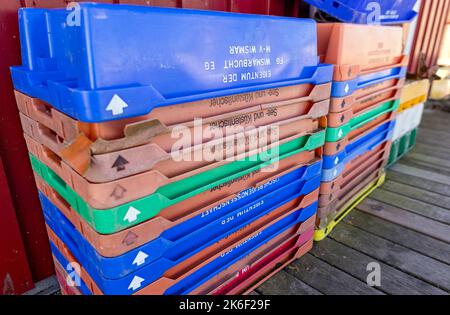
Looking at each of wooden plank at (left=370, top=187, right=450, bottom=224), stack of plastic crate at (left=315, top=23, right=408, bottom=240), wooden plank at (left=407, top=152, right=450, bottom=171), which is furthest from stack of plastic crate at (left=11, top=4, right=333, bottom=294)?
wooden plank at (left=407, top=152, right=450, bottom=171)

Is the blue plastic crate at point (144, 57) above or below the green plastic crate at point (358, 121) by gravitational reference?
above

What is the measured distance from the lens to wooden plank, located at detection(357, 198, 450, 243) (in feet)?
7.54

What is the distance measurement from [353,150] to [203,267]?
1402 mm

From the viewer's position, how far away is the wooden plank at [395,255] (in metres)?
1.90

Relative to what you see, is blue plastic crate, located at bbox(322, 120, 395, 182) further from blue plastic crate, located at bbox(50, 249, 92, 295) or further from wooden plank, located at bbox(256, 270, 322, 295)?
blue plastic crate, located at bbox(50, 249, 92, 295)

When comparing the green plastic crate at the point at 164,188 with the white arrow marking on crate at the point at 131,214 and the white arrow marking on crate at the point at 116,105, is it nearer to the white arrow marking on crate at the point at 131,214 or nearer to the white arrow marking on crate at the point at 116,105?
the white arrow marking on crate at the point at 131,214

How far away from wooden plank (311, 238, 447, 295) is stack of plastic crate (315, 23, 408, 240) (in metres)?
0.12

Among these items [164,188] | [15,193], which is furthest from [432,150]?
[15,193]

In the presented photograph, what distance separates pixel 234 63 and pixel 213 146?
13.2 inches

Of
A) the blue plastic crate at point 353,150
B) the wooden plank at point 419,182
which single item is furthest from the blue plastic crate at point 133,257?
the wooden plank at point 419,182

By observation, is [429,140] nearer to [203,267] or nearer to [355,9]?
[355,9]

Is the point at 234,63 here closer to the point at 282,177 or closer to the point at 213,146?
the point at 213,146

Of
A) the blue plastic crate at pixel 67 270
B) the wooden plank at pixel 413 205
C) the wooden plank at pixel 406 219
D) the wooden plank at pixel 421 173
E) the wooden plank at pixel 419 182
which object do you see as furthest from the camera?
the wooden plank at pixel 421 173
